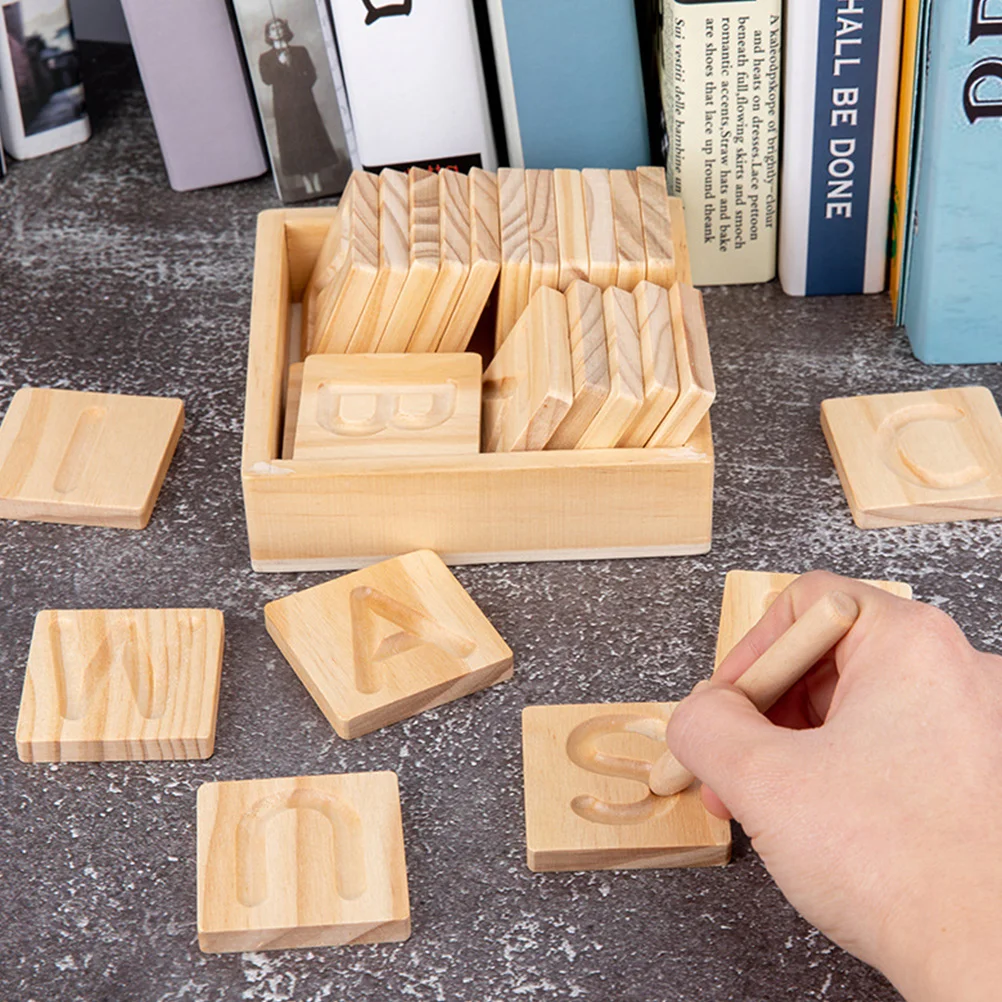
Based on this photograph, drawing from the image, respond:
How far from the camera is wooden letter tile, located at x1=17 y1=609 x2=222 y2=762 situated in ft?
2.24

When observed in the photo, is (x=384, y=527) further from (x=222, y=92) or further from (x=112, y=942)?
(x=222, y=92)

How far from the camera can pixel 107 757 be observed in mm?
687

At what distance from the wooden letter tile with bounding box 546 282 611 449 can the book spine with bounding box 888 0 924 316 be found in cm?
23

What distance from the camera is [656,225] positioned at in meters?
0.84

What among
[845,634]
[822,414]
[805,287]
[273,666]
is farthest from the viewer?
[805,287]

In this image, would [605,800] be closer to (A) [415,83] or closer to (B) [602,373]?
(B) [602,373]

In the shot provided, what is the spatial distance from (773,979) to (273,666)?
0.29 metres

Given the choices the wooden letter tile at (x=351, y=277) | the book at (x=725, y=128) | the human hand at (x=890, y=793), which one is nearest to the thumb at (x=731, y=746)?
the human hand at (x=890, y=793)

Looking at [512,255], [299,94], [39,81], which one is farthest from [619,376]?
[39,81]

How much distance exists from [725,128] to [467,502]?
0.32 metres

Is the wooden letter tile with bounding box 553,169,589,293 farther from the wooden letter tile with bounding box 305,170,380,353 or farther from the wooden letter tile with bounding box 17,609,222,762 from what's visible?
the wooden letter tile with bounding box 17,609,222,762

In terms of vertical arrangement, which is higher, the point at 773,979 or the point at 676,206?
the point at 676,206

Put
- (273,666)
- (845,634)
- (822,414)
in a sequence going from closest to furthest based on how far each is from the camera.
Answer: (845,634) < (273,666) < (822,414)

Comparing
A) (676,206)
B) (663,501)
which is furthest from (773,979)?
(676,206)
